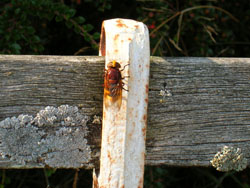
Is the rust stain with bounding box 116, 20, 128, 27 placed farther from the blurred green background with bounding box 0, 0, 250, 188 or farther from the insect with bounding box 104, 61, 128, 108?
the blurred green background with bounding box 0, 0, 250, 188

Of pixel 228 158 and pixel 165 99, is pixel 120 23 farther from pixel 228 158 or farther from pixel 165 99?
pixel 228 158

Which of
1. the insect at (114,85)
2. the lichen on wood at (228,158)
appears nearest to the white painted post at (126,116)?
the insect at (114,85)

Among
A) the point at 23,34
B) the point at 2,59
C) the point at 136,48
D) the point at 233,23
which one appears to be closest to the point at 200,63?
the point at 136,48

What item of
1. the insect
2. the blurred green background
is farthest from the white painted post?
the blurred green background

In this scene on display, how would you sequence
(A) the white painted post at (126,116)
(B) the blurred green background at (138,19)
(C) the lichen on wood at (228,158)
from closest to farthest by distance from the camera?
(A) the white painted post at (126,116) < (C) the lichen on wood at (228,158) < (B) the blurred green background at (138,19)

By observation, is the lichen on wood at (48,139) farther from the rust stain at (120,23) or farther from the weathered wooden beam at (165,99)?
the rust stain at (120,23)

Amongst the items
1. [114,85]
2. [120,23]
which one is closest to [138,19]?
[120,23]

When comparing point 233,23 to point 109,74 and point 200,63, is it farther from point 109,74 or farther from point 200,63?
point 109,74
